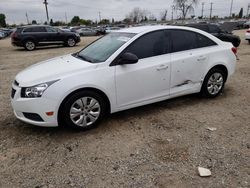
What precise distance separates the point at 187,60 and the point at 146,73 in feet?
3.14

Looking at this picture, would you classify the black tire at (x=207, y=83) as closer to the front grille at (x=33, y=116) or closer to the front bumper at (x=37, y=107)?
the front bumper at (x=37, y=107)

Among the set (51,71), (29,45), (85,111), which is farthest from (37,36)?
(85,111)

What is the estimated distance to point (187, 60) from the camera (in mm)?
4617

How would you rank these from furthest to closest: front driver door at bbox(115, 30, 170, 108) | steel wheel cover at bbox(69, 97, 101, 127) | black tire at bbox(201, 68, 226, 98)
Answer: black tire at bbox(201, 68, 226, 98)
front driver door at bbox(115, 30, 170, 108)
steel wheel cover at bbox(69, 97, 101, 127)

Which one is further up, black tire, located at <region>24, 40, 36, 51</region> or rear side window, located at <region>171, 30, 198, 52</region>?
rear side window, located at <region>171, 30, 198, 52</region>

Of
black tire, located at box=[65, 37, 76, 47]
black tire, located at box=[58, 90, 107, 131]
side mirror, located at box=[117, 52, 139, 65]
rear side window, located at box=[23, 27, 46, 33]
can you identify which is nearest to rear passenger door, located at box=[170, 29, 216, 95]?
side mirror, located at box=[117, 52, 139, 65]

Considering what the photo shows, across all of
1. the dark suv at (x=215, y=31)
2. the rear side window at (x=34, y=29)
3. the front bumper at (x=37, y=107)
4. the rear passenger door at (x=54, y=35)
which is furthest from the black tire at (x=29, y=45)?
the front bumper at (x=37, y=107)

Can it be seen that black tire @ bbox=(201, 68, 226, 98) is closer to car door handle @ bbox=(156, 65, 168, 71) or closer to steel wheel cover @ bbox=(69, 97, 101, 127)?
car door handle @ bbox=(156, 65, 168, 71)

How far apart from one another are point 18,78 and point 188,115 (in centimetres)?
298

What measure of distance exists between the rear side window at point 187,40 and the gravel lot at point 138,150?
45.8 inches

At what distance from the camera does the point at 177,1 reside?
71.4 meters

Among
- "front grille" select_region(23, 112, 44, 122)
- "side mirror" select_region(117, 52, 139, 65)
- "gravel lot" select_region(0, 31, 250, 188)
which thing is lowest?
"gravel lot" select_region(0, 31, 250, 188)

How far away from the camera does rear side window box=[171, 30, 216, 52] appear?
462 centimetres

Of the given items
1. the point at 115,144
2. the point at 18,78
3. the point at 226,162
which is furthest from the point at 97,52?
the point at 226,162
